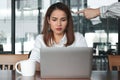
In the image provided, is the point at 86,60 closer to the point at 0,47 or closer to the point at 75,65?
the point at 75,65

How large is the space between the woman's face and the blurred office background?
13.4 feet

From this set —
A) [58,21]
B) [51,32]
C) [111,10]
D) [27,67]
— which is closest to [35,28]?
[51,32]

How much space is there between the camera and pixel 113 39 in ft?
19.5

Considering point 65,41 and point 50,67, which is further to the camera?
point 65,41

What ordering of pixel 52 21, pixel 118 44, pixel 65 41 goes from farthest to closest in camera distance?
pixel 118 44 < pixel 65 41 < pixel 52 21

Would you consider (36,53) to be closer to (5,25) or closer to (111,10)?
(111,10)

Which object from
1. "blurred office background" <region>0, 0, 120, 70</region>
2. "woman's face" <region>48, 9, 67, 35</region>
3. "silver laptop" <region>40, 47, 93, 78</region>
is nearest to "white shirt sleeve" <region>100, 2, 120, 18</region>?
"silver laptop" <region>40, 47, 93, 78</region>

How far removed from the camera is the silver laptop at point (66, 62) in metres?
1.24

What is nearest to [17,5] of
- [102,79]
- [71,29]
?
[71,29]

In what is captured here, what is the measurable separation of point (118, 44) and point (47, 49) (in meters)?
4.86

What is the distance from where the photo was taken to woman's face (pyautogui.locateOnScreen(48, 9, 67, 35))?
174 centimetres

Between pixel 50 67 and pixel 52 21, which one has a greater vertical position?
pixel 52 21

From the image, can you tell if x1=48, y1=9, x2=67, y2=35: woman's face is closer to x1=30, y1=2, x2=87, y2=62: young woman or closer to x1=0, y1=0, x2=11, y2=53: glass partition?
x1=30, y1=2, x2=87, y2=62: young woman

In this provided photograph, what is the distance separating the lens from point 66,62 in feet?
4.10
